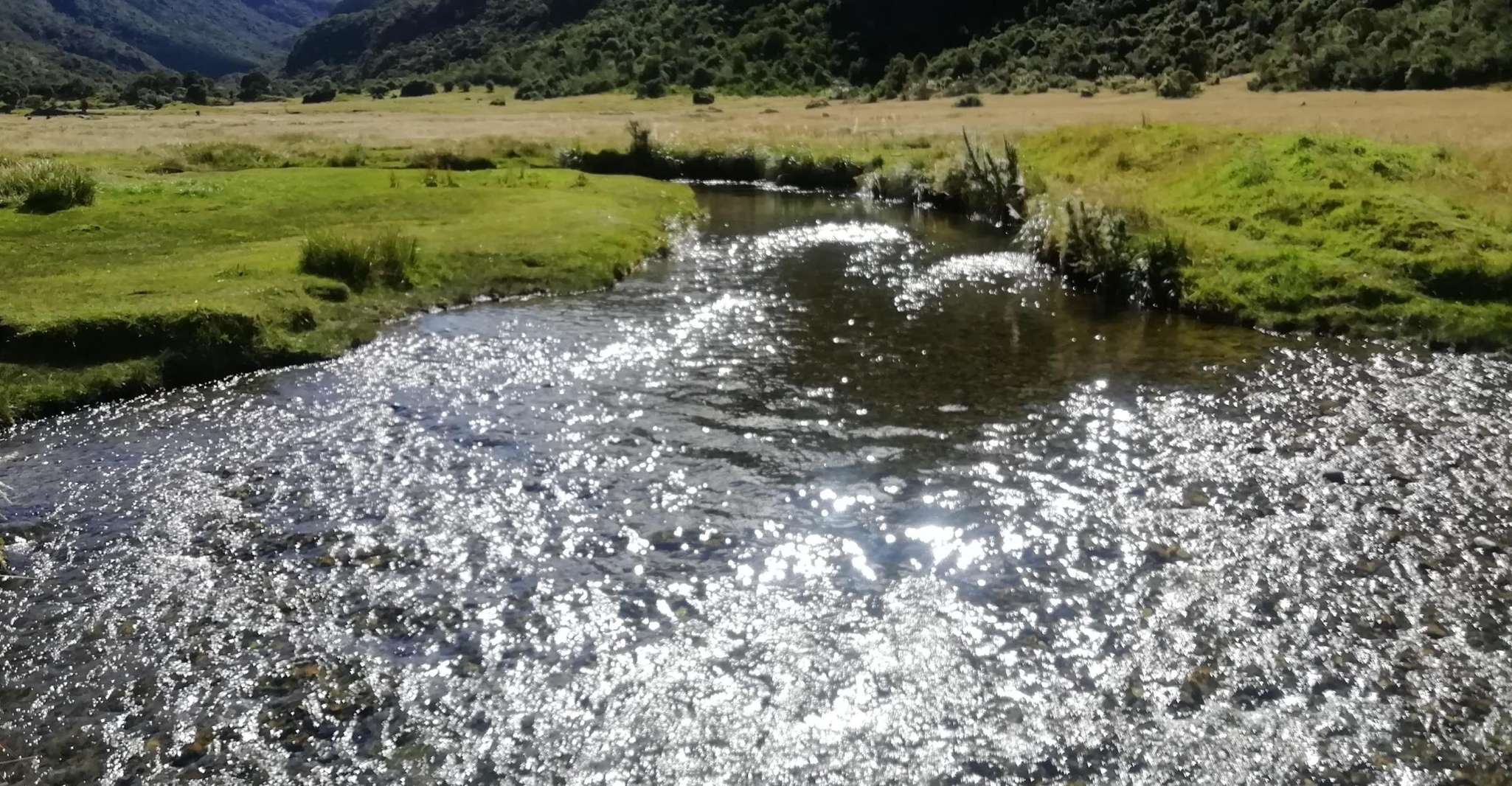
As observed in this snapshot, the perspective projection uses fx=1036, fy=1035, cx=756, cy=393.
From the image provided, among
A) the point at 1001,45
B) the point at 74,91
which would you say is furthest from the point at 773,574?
the point at 74,91

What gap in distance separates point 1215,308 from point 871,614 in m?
16.5

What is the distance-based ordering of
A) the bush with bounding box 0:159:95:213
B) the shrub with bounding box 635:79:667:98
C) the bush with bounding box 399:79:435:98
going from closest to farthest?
the bush with bounding box 0:159:95:213, the shrub with bounding box 635:79:667:98, the bush with bounding box 399:79:435:98

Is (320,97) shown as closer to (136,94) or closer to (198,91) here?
(198,91)

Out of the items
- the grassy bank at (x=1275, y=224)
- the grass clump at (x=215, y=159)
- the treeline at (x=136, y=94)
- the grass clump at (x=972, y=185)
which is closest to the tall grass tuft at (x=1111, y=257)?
the grassy bank at (x=1275, y=224)

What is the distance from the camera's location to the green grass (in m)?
22.4

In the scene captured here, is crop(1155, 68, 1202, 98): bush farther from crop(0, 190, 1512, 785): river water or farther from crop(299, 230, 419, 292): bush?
crop(299, 230, 419, 292): bush

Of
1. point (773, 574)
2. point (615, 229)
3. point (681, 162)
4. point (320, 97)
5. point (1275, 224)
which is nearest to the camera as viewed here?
point (773, 574)

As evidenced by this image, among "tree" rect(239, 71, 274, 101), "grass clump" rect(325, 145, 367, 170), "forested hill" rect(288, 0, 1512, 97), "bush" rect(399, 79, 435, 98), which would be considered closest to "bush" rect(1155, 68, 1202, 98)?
"forested hill" rect(288, 0, 1512, 97)

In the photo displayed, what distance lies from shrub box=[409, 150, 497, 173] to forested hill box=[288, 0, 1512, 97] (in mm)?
50021

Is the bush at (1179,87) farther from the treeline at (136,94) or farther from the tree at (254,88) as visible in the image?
the tree at (254,88)

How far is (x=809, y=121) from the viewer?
7694cm

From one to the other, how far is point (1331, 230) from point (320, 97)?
16142cm

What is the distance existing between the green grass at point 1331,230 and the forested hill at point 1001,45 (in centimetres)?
3274

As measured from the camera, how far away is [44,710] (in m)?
9.88
